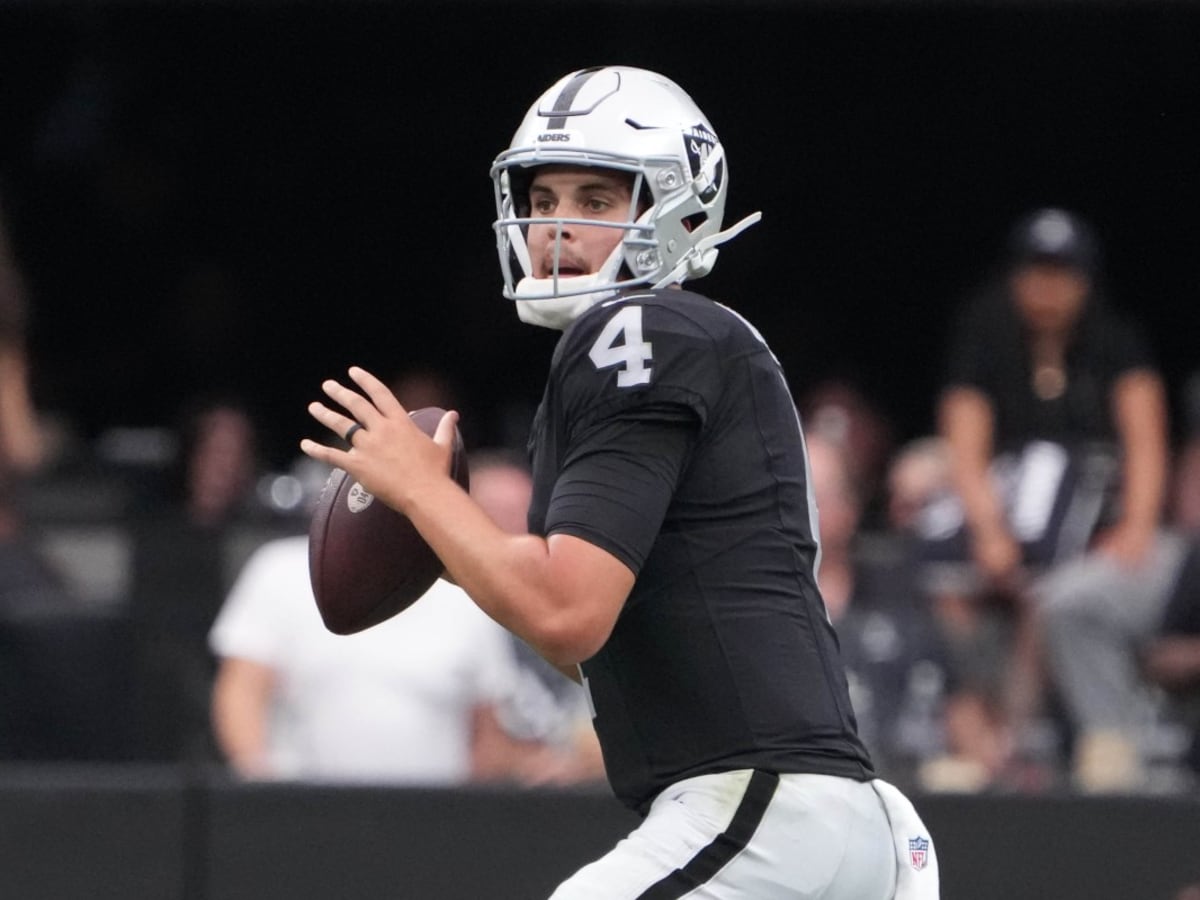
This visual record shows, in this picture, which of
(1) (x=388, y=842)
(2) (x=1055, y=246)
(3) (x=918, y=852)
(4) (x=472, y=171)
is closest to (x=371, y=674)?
(1) (x=388, y=842)

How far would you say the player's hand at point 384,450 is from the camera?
3047 mm

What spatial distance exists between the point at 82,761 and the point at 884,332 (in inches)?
274

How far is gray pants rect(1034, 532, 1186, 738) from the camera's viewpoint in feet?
20.4

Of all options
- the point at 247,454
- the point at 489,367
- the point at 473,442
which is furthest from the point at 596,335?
the point at 489,367

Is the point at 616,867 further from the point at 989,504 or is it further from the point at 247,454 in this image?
the point at 247,454

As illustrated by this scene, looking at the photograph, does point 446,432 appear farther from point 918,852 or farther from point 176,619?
point 176,619

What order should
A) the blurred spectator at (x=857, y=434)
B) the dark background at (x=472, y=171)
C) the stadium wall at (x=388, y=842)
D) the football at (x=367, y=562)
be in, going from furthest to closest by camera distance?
the dark background at (x=472, y=171) < the blurred spectator at (x=857, y=434) < the stadium wall at (x=388, y=842) < the football at (x=367, y=562)

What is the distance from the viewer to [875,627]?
248 inches

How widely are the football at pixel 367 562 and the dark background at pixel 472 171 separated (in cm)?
836

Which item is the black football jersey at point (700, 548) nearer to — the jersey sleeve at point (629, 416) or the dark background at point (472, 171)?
the jersey sleeve at point (629, 416)

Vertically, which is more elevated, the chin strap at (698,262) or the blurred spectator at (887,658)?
the chin strap at (698,262)

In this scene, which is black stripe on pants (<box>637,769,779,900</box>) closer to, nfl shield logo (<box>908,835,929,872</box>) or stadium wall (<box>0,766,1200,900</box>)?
nfl shield logo (<box>908,835,929,872</box>)

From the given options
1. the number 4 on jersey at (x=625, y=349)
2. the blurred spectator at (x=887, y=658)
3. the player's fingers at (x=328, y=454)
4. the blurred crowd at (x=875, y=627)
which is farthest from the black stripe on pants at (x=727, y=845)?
the blurred spectator at (x=887, y=658)

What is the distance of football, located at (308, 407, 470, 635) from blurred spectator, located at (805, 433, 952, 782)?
2.88 m
